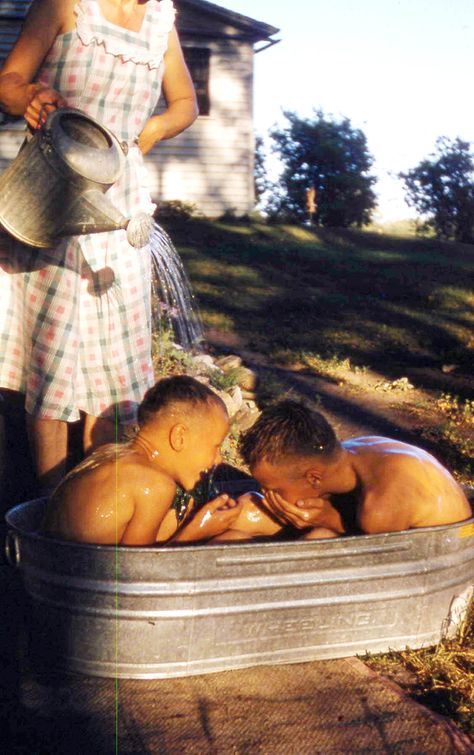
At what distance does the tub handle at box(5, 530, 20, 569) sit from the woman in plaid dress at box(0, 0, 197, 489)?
1.88 feet

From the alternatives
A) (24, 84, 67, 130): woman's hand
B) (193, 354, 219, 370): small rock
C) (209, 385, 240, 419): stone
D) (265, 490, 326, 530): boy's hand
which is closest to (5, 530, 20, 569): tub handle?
(265, 490, 326, 530): boy's hand

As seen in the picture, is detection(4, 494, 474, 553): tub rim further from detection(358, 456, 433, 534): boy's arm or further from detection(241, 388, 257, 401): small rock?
detection(241, 388, 257, 401): small rock

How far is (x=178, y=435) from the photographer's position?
2543 millimetres

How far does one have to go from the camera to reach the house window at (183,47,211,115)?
49.6 ft

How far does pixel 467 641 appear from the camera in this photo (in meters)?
2.66

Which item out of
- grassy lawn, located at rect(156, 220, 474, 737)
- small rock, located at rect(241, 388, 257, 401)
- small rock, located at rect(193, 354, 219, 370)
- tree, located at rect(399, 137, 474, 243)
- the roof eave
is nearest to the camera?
grassy lawn, located at rect(156, 220, 474, 737)

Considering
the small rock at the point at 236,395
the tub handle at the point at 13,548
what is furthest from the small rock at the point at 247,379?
the tub handle at the point at 13,548

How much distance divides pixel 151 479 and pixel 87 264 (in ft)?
2.84

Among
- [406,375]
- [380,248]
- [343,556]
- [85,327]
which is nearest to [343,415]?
[406,375]

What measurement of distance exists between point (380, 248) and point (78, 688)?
1169cm

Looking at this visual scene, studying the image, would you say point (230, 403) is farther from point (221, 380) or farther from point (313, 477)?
point (313, 477)

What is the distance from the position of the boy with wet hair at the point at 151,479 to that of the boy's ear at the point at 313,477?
0.21 meters

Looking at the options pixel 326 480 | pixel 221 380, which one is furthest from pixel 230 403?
pixel 326 480

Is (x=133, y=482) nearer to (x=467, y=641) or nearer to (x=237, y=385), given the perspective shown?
(x=467, y=641)
